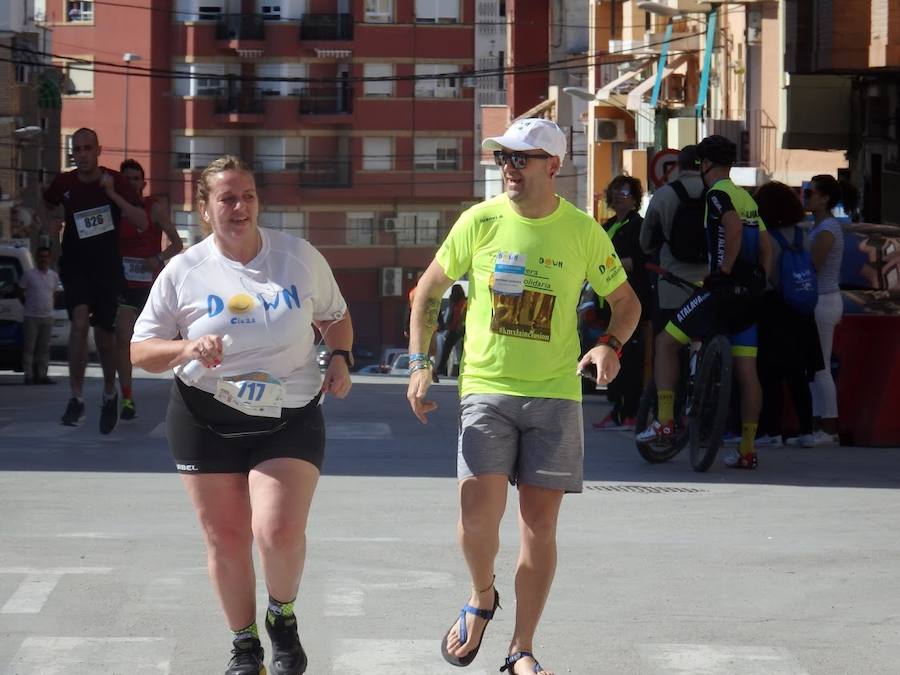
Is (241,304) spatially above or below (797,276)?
above

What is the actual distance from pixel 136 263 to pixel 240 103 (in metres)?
66.6

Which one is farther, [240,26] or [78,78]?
[240,26]

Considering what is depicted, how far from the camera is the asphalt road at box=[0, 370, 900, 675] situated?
22.4 feet

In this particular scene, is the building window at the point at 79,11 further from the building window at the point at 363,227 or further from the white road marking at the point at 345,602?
the white road marking at the point at 345,602

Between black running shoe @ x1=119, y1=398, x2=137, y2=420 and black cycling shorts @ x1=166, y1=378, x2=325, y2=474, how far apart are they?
27.2 ft

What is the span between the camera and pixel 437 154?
81562mm

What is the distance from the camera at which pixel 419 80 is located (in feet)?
267

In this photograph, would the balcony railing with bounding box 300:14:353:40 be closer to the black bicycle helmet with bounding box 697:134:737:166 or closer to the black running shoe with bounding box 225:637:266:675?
the black bicycle helmet with bounding box 697:134:737:166

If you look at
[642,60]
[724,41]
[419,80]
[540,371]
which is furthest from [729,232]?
[419,80]

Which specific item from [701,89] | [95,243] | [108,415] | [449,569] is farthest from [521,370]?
[701,89]

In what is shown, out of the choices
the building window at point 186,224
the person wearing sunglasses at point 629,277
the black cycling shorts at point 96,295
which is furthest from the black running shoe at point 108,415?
the building window at point 186,224

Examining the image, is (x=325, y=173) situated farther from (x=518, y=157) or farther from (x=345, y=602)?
(x=518, y=157)

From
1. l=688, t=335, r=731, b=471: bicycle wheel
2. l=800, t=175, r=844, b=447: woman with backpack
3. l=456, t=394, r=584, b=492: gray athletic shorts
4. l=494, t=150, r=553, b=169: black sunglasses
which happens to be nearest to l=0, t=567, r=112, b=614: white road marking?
l=456, t=394, r=584, b=492: gray athletic shorts

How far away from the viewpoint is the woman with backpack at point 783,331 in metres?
13.2
